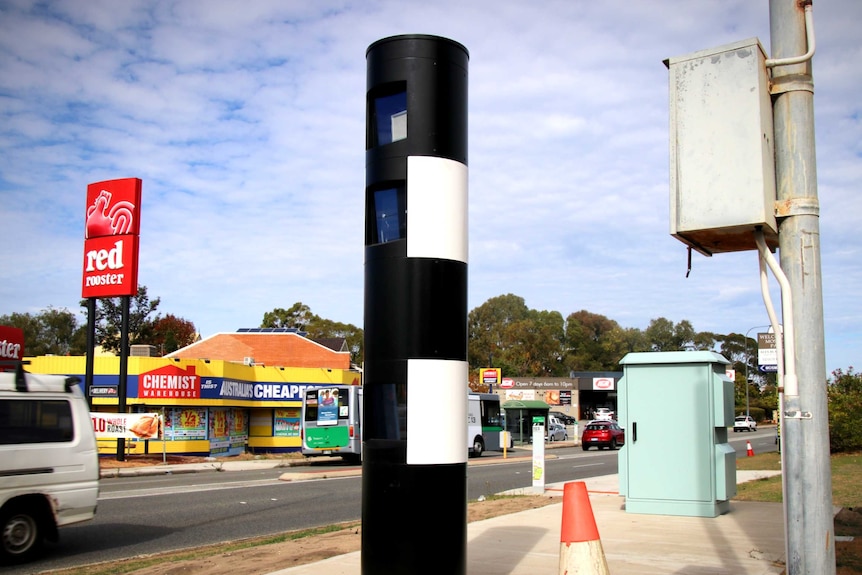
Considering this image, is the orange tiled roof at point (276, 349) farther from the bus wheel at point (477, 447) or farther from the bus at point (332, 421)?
the bus at point (332, 421)

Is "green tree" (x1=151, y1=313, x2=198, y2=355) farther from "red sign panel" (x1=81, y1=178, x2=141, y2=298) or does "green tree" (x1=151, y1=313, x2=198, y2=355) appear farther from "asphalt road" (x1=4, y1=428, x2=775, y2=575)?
"asphalt road" (x1=4, y1=428, x2=775, y2=575)

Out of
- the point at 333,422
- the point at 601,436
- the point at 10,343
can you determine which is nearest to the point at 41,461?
the point at 333,422

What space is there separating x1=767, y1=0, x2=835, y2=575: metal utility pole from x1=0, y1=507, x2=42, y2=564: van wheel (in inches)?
356

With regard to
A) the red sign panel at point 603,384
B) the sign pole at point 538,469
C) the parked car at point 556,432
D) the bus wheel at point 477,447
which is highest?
the red sign panel at point 603,384

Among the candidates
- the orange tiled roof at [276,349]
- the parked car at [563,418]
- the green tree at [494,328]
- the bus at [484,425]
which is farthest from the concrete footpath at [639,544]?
the green tree at [494,328]

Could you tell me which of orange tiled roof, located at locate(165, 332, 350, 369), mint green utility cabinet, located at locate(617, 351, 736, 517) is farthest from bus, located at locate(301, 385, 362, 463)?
orange tiled roof, located at locate(165, 332, 350, 369)

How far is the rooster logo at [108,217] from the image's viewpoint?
27031 millimetres

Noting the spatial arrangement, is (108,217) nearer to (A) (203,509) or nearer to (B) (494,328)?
(A) (203,509)

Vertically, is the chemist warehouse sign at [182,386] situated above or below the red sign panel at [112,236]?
below

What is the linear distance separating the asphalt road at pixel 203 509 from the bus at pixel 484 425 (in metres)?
9.88

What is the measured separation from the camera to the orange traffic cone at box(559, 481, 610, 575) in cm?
451

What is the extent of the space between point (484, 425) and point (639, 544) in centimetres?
2752

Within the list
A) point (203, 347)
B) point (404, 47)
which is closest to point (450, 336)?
point (404, 47)

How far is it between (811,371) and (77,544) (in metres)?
10.4
